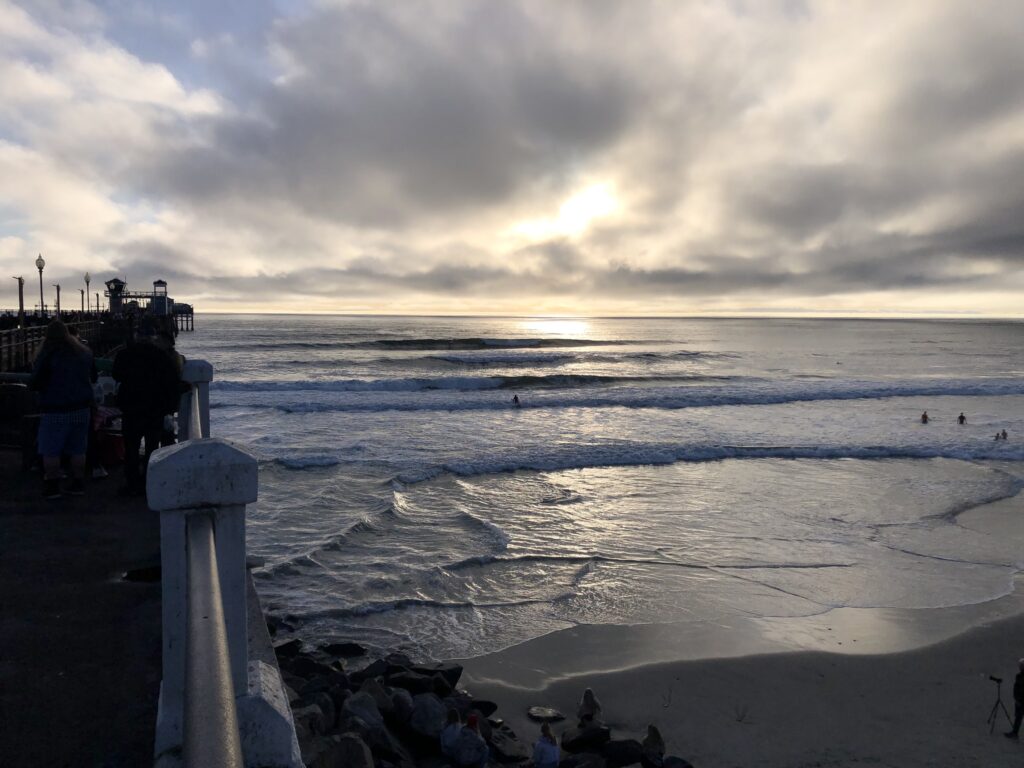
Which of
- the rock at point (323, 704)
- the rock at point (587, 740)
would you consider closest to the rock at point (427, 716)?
the rock at point (323, 704)

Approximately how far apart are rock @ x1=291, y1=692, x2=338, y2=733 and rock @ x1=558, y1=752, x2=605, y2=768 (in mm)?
1613

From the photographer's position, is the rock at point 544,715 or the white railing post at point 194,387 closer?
the rock at point 544,715

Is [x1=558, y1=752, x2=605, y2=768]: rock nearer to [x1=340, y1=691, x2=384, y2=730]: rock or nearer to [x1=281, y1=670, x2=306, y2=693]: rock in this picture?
[x1=340, y1=691, x2=384, y2=730]: rock

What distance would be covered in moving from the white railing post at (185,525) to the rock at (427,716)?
2.90 metres

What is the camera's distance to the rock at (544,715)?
588 centimetres

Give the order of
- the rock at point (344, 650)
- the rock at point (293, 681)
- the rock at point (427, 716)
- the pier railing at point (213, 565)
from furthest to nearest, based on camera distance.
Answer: the rock at point (344, 650)
the rock at point (293, 681)
the rock at point (427, 716)
the pier railing at point (213, 565)

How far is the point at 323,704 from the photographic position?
4.56 meters

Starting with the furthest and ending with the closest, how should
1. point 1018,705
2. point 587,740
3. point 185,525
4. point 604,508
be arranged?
point 604,508 < point 1018,705 < point 587,740 < point 185,525

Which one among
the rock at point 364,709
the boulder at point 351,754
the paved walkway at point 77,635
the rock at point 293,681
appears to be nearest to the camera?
the paved walkway at point 77,635

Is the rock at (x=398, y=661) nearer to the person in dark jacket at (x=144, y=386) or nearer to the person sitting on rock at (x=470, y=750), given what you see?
the person sitting on rock at (x=470, y=750)

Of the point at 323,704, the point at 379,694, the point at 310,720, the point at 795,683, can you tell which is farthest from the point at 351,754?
the point at 795,683

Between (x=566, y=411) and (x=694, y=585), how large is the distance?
19002 millimetres

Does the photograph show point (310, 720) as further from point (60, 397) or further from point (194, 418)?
point (60, 397)

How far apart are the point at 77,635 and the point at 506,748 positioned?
9.70 ft
